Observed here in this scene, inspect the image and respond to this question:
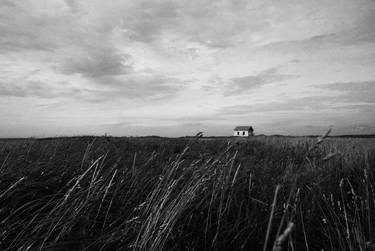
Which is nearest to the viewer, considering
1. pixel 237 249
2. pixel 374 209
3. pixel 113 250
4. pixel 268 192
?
pixel 113 250

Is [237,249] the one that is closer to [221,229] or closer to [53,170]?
[221,229]

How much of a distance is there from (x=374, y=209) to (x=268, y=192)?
1.15 meters

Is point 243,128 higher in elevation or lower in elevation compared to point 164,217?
higher

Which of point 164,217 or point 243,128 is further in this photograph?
point 243,128

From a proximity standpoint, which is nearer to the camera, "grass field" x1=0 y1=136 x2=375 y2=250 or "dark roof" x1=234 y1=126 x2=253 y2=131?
"grass field" x1=0 y1=136 x2=375 y2=250

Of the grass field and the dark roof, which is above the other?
the dark roof

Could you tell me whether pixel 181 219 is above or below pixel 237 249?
above

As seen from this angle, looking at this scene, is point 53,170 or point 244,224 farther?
point 53,170

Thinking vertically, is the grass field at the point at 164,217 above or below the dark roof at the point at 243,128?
below

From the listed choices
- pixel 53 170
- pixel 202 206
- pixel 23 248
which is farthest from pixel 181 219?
pixel 53 170

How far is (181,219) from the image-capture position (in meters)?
2.70

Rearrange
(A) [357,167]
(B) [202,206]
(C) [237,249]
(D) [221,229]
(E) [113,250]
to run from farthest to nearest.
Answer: (A) [357,167] < (B) [202,206] < (D) [221,229] < (C) [237,249] < (E) [113,250]

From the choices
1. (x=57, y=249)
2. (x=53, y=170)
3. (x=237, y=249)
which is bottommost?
(x=237, y=249)

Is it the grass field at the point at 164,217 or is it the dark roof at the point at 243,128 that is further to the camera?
the dark roof at the point at 243,128
